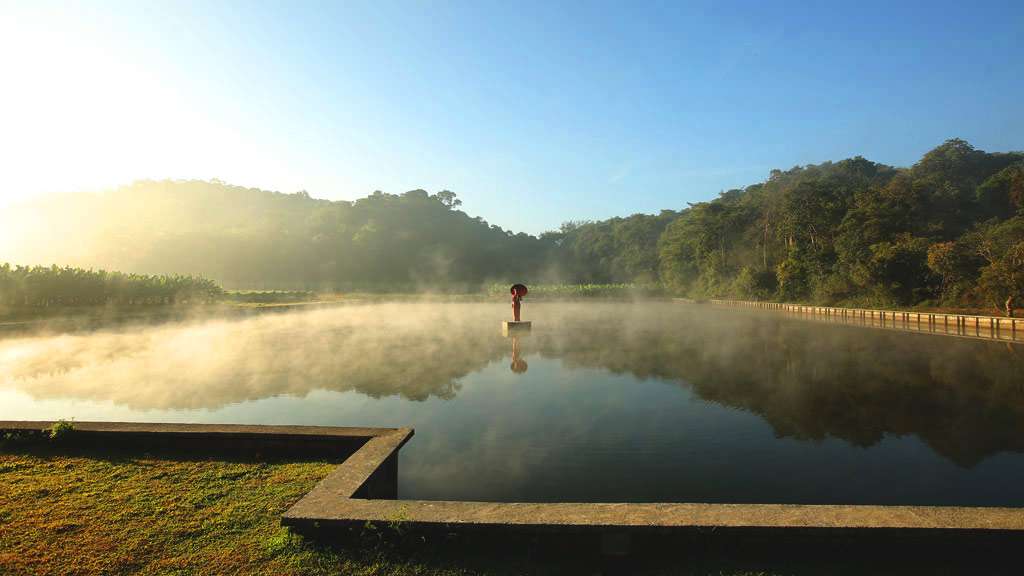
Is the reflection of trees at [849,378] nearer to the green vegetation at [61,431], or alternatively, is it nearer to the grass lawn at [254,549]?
the grass lawn at [254,549]

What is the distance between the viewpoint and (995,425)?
693cm

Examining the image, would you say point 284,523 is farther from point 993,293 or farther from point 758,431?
point 993,293

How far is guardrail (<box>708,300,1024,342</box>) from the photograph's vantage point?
18562mm

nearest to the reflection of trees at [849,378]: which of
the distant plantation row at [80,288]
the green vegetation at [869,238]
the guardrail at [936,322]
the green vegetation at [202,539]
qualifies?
the guardrail at [936,322]

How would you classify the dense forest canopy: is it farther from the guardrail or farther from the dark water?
the dark water

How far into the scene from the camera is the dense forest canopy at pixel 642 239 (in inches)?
1134

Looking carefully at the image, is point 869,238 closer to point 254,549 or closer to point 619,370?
point 619,370

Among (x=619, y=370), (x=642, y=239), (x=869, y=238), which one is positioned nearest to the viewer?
(x=619, y=370)

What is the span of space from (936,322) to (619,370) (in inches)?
746

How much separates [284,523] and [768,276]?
4741cm

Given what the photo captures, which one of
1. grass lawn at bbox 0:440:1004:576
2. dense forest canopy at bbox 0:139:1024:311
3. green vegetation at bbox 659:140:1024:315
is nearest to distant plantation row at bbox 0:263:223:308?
dense forest canopy at bbox 0:139:1024:311

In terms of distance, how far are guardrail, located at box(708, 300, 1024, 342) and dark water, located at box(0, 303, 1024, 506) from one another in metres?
3.66

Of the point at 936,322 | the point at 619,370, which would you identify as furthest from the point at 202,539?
the point at 936,322

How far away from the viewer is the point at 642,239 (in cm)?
7838
